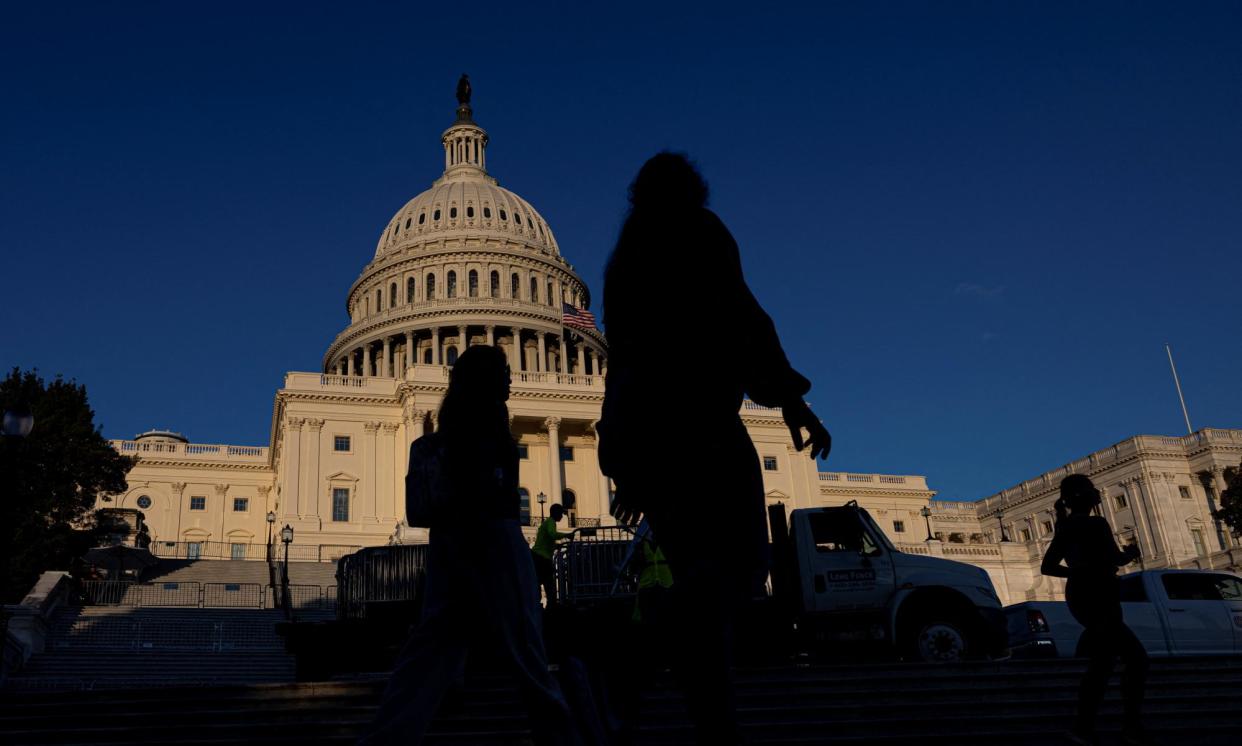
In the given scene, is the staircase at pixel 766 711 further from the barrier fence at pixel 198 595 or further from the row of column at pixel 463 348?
the row of column at pixel 463 348

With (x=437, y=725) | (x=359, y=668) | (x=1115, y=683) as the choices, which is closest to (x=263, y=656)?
(x=359, y=668)

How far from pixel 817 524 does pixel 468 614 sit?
10405 mm

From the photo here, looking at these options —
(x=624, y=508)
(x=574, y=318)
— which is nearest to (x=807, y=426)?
(x=624, y=508)

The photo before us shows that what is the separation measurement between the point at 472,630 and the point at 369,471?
188ft

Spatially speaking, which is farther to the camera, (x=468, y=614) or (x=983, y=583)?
(x=983, y=583)

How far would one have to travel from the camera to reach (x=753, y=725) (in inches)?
350

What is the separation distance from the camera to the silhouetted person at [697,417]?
11.9ft

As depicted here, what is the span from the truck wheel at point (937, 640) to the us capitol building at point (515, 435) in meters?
27.3

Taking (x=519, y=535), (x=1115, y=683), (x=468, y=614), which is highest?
(x=519, y=535)

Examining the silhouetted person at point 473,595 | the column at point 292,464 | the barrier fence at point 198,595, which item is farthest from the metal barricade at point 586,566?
the column at point 292,464

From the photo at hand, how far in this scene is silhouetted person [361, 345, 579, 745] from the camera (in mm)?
4617

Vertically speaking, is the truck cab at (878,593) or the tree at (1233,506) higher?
the tree at (1233,506)

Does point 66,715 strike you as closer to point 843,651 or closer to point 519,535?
point 519,535

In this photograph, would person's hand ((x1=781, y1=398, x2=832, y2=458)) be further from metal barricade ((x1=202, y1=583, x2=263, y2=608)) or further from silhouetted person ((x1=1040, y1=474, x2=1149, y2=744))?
metal barricade ((x1=202, y1=583, x2=263, y2=608))
